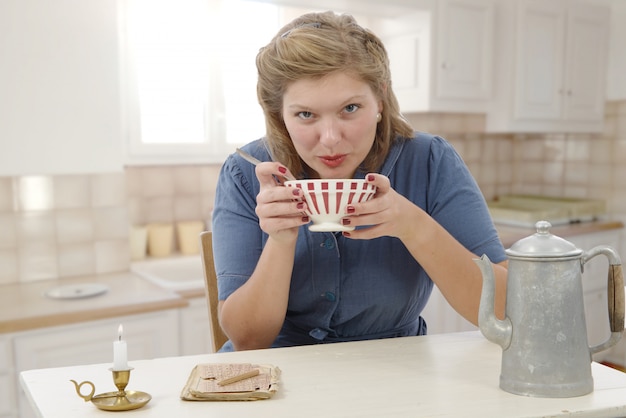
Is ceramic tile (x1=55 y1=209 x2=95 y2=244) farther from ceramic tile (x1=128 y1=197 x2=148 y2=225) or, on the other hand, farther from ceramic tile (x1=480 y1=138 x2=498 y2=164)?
ceramic tile (x1=480 y1=138 x2=498 y2=164)

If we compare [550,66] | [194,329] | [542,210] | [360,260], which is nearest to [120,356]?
[360,260]

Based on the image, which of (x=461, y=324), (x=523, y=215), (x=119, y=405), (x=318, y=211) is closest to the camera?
(x=119, y=405)

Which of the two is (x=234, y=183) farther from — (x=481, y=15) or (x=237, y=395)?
(x=481, y=15)

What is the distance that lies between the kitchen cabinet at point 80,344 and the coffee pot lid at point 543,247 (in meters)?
1.50

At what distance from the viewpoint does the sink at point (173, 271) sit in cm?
230

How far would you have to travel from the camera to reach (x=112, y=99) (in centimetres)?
236

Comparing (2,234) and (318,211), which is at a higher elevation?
(318,211)

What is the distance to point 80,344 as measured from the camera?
2.02 meters

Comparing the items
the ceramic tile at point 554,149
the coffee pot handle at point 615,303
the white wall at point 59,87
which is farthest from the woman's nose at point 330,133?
the ceramic tile at point 554,149

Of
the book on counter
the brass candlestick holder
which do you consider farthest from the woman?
the brass candlestick holder

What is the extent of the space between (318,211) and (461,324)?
87.6 inches

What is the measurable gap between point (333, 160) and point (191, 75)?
6.02 ft

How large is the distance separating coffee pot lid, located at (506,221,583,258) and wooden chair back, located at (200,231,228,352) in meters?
0.78

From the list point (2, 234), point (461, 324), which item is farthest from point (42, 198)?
point (461, 324)
